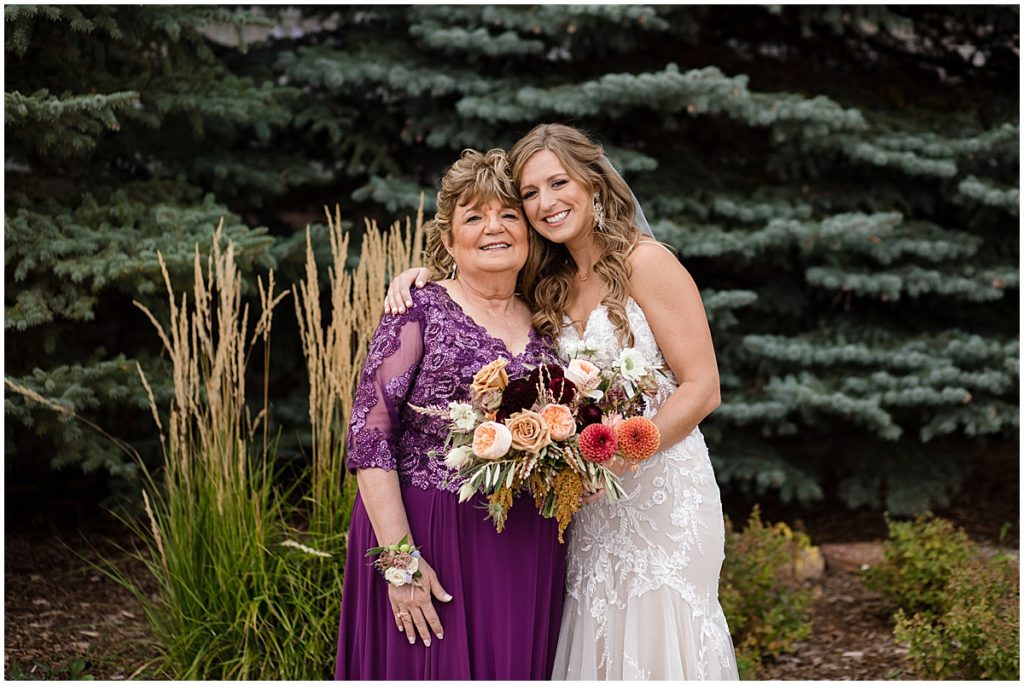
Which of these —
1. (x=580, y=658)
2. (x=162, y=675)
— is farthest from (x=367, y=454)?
(x=162, y=675)

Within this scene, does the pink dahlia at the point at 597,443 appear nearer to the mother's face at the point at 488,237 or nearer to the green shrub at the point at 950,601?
the mother's face at the point at 488,237

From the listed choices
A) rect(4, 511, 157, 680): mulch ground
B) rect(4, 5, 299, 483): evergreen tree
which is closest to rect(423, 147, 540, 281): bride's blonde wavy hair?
rect(4, 5, 299, 483): evergreen tree

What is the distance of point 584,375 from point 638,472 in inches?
22.4

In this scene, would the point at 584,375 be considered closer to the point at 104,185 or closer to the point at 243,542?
the point at 243,542

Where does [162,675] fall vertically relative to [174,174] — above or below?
below

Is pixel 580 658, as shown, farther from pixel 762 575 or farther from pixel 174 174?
pixel 174 174

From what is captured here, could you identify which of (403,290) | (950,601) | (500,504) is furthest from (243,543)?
(950,601)

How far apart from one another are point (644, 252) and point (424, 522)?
3.44 ft

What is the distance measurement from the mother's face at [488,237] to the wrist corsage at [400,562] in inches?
32.2

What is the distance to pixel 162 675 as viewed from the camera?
12.1 feet

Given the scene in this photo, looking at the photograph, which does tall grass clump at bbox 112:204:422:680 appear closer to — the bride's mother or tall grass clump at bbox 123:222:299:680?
tall grass clump at bbox 123:222:299:680

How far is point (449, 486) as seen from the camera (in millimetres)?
2809

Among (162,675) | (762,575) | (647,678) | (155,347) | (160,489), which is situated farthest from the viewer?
(155,347)

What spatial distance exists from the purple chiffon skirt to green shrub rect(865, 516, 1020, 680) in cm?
190
